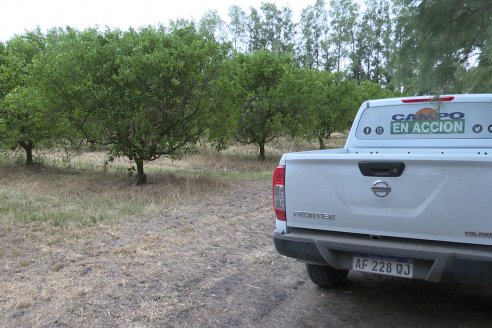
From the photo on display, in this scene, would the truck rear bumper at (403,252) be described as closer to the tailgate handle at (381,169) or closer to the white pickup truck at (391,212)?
the white pickup truck at (391,212)

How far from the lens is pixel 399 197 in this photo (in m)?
3.38

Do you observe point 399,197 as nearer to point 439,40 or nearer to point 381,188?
point 381,188

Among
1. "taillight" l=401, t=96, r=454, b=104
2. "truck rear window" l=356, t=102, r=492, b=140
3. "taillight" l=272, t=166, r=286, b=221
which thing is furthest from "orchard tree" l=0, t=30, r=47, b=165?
"taillight" l=401, t=96, r=454, b=104

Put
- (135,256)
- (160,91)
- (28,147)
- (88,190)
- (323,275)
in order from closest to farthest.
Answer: (323,275) → (135,256) → (160,91) → (88,190) → (28,147)

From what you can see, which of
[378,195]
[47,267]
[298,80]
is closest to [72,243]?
[47,267]

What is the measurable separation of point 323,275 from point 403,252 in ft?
4.30

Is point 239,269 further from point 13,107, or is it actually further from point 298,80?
point 298,80

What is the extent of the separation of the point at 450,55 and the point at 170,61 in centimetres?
657

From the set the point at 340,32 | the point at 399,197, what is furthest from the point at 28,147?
the point at 340,32

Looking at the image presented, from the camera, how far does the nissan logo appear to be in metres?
3.43

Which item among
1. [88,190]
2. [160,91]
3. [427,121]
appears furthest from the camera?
[88,190]

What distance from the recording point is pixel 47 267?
5121mm

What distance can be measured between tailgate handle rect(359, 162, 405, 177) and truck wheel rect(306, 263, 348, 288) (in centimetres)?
138

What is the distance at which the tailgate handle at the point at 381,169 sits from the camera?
339 centimetres
